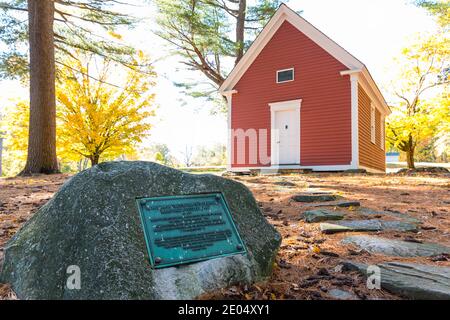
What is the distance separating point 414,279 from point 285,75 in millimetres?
12625

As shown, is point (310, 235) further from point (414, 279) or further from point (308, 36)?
point (308, 36)

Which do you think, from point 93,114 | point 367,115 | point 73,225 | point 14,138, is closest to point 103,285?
point 73,225

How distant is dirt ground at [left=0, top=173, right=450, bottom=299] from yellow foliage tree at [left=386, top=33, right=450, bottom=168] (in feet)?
48.7

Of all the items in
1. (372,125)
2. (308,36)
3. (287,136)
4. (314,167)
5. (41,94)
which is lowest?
(314,167)

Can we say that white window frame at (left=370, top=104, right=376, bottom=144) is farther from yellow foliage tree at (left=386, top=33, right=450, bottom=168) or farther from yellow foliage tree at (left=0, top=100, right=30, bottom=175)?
yellow foliage tree at (left=0, top=100, right=30, bottom=175)

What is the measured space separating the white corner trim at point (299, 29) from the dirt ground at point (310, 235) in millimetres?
7251

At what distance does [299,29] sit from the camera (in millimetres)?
13648

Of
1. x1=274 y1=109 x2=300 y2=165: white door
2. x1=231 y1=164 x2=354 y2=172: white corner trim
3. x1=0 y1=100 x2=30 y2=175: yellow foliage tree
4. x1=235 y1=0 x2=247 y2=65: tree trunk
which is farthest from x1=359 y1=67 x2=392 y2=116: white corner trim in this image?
x1=0 y1=100 x2=30 y2=175: yellow foliage tree

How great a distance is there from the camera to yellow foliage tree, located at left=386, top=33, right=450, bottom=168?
19.2 m

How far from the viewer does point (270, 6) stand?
1903cm

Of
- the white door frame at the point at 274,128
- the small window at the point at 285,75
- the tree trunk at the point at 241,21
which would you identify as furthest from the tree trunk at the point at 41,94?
the tree trunk at the point at 241,21

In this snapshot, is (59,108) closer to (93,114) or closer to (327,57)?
(93,114)

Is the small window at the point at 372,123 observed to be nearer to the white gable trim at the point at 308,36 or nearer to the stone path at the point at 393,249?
the white gable trim at the point at 308,36

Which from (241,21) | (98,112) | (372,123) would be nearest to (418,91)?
(372,123)
